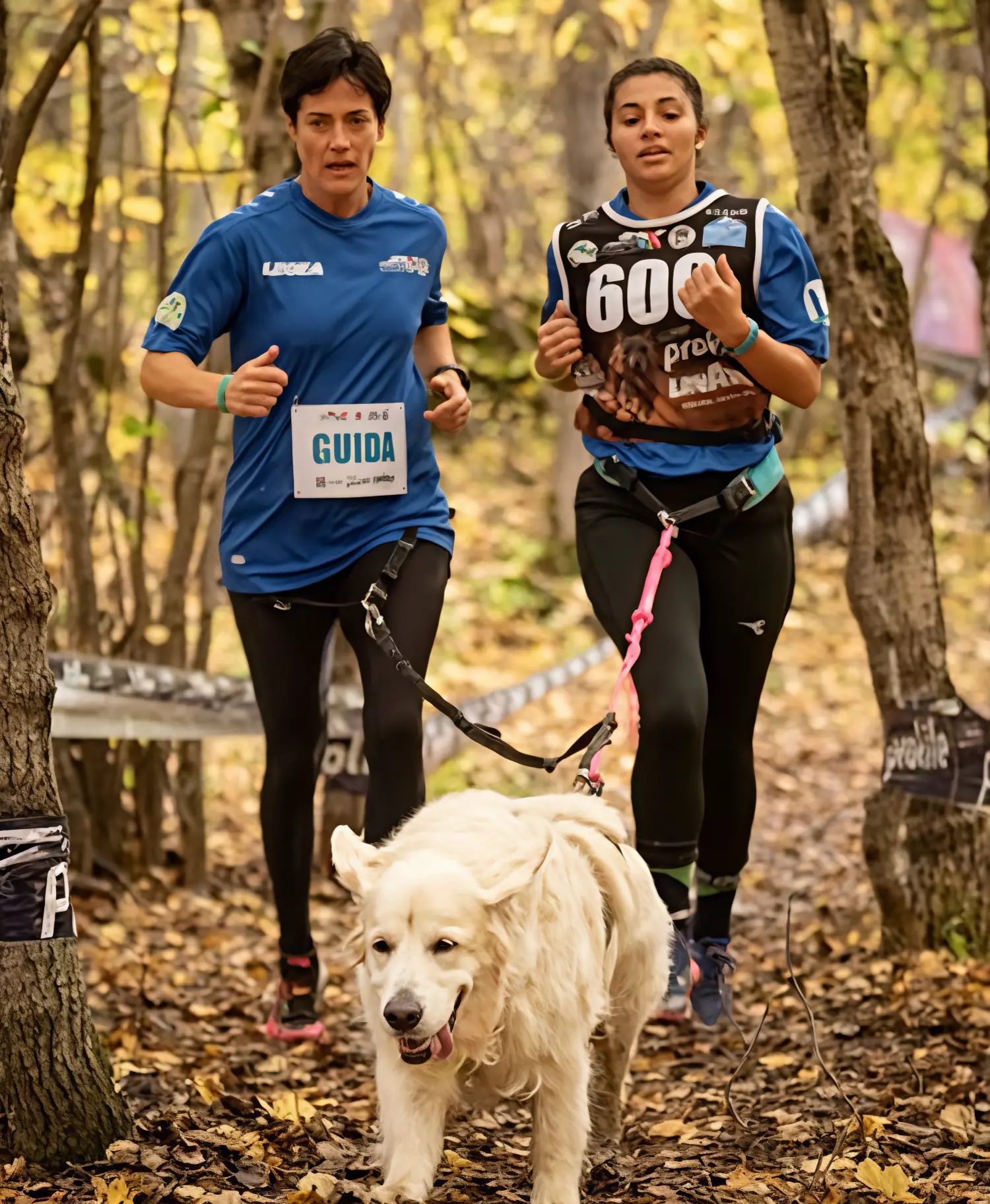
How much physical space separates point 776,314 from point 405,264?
99 cm

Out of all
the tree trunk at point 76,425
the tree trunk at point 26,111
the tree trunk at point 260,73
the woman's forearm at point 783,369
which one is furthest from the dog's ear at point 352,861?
the tree trunk at point 260,73

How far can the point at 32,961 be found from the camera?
2.96 metres

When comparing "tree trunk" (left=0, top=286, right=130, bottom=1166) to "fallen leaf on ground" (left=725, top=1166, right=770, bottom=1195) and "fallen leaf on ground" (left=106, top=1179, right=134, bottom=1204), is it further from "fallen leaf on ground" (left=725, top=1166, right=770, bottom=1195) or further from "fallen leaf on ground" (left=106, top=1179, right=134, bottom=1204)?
"fallen leaf on ground" (left=725, top=1166, right=770, bottom=1195)

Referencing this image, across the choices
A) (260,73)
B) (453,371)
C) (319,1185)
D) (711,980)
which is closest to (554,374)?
(453,371)

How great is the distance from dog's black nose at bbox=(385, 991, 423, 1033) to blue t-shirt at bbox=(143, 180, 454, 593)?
153cm

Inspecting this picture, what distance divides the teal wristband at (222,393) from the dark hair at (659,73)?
1.21 m

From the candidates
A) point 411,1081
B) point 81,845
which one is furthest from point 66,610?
point 411,1081

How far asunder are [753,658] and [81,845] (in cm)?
335

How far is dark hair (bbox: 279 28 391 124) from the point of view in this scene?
3.66 meters

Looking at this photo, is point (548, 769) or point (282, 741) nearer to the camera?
point (548, 769)

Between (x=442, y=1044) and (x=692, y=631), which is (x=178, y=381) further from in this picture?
(x=442, y=1044)

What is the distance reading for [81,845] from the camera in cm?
607

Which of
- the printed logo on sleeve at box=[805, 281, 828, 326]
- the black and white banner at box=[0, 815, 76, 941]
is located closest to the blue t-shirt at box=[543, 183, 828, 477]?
the printed logo on sleeve at box=[805, 281, 828, 326]

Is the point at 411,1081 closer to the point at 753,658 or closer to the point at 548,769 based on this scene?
the point at 548,769
